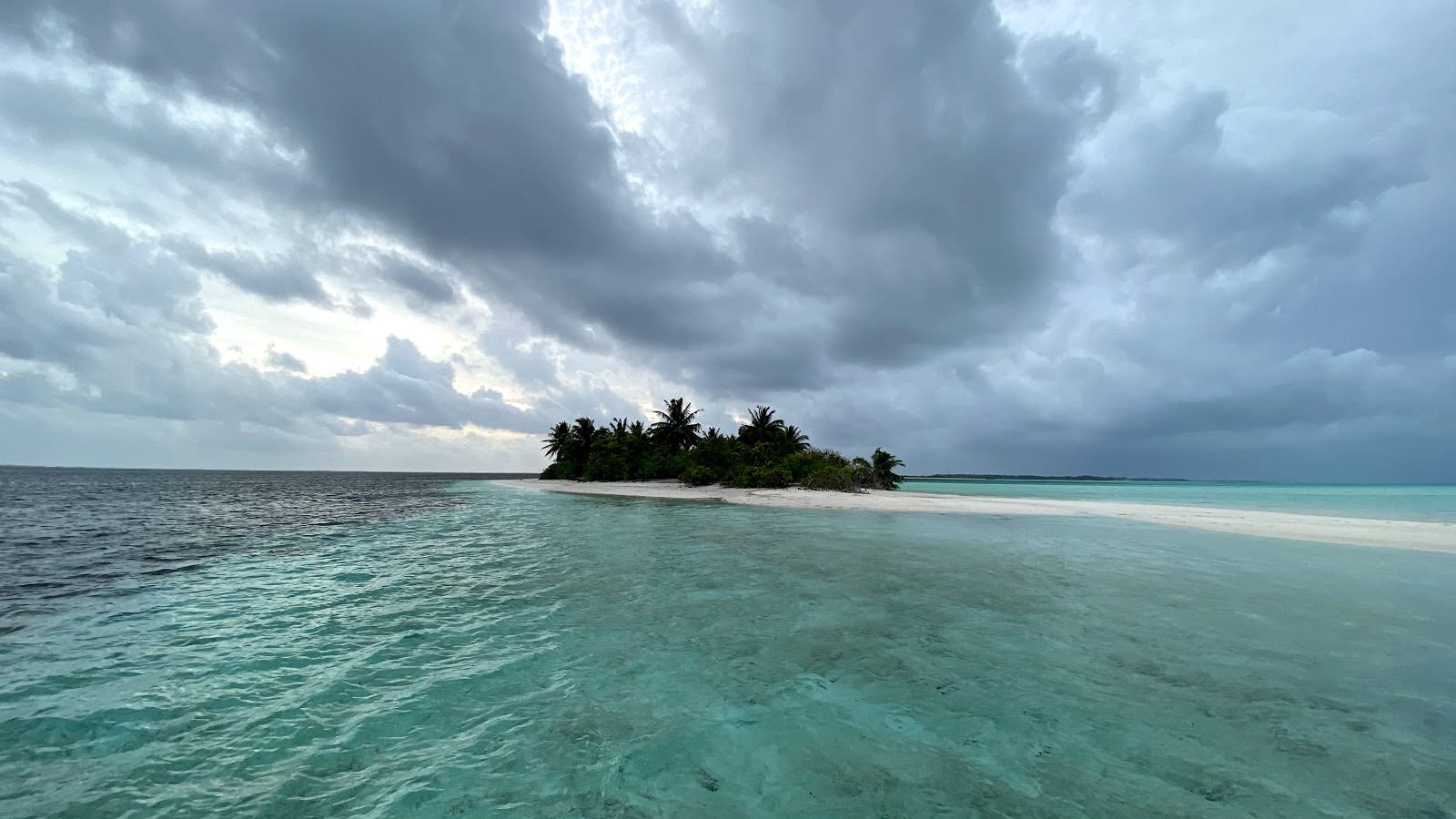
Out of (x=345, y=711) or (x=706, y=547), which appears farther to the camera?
(x=706, y=547)

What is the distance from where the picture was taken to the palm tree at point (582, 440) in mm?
86688

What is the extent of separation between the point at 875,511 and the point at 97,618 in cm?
3500

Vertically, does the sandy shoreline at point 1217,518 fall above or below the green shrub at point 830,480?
below

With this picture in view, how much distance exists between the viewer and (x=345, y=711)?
6.69 meters

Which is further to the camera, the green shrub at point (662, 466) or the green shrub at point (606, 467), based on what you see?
the green shrub at point (606, 467)

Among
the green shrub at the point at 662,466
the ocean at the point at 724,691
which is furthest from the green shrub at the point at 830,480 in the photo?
the ocean at the point at 724,691

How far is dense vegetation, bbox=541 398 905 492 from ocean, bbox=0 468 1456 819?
136 ft

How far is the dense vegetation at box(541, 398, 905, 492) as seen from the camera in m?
58.5

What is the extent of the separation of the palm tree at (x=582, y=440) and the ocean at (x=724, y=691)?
229 ft

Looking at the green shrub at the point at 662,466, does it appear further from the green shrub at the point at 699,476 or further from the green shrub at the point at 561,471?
the green shrub at the point at 561,471

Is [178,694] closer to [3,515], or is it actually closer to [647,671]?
[647,671]

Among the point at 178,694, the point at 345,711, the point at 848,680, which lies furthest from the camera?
the point at 848,680

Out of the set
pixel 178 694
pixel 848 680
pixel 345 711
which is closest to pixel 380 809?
pixel 345 711

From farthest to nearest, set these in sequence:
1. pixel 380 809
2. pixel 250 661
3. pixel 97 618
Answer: pixel 97 618 → pixel 250 661 → pixel 380 809
